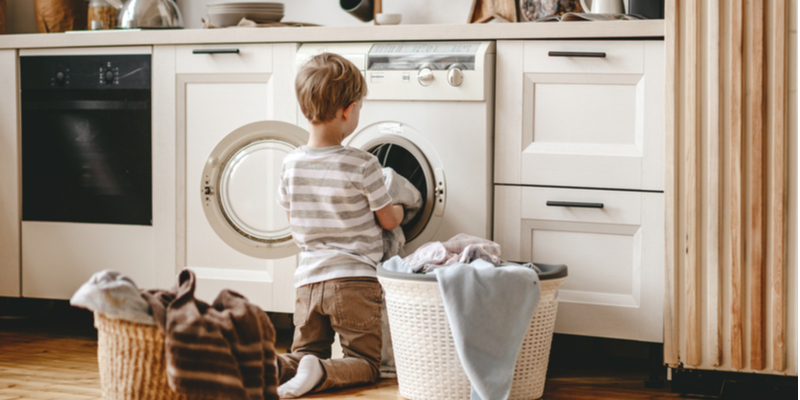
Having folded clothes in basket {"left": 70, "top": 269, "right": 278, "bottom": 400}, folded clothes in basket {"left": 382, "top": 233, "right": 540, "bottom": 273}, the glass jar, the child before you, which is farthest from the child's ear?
the glass jar

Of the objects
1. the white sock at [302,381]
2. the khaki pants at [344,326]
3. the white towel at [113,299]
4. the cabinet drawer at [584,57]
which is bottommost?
the white sock at [302,381]

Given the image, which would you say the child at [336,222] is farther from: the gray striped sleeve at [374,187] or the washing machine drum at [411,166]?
the washing machine drum at [411,166]

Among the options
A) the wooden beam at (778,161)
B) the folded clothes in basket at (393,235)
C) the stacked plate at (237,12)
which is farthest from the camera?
the stacked plate at (237,12)

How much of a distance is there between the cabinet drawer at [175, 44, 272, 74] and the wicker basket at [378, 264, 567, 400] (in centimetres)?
74

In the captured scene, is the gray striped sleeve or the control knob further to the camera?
the control knob

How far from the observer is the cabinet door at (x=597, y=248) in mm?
1797

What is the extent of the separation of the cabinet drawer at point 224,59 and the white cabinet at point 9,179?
56cm

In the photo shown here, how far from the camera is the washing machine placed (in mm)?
1869

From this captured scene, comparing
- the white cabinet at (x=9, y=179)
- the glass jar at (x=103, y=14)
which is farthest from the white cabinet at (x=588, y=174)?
the white cabinet at (x=9, y=179)

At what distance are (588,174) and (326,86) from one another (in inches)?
26.2

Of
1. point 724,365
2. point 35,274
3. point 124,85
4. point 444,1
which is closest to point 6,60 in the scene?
point 124,85

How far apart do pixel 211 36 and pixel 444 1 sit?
2.58 feet

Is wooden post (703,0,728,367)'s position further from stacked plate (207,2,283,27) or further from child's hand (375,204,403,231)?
stacked plate (207,2,283,27)

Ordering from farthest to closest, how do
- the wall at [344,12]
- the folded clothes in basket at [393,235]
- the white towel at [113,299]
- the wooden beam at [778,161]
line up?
the wall at [344,12]
the folded clothes in basket at [393,235]
the wooden beam at [778,161]
the white towel at [113,299]
